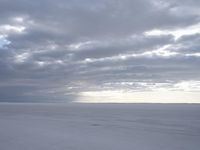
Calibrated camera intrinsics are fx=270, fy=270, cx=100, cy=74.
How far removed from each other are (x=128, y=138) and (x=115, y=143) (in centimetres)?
327

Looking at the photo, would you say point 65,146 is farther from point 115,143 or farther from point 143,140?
point 143,140

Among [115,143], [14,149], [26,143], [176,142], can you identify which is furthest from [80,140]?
[176,142]

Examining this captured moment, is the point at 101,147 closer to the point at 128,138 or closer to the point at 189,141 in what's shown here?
the point at 128,138

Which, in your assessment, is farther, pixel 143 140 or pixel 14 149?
pixel 143 140

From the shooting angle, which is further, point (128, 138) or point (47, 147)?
point (128, 138)

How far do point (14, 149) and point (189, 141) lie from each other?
1647 cm

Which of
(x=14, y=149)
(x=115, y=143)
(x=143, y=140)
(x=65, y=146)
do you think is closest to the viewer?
(x=14, y=149)

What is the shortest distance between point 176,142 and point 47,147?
12.4 meters

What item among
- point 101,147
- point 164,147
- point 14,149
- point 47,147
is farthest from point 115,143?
point 14,149

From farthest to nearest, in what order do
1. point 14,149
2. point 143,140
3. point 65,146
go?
point 143,140
point 65,146
point 14,149

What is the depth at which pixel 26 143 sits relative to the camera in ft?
78.2

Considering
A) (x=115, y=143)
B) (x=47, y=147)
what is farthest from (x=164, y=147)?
(x=47, y=147)

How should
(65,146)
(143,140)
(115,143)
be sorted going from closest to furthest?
(65,146) → (115,143) → (143,140)

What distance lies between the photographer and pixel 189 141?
87.4ft
